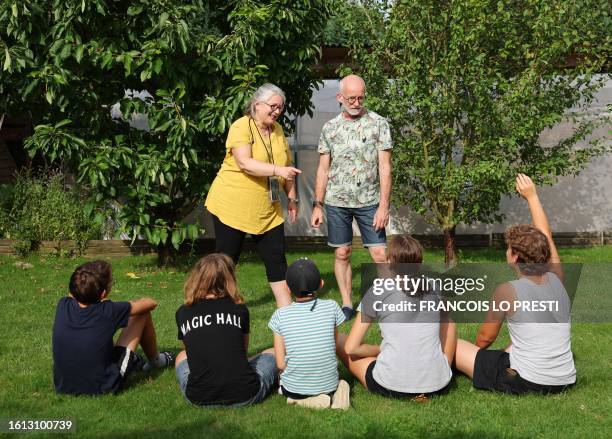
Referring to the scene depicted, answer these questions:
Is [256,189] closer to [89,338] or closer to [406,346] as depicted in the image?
[89,338]

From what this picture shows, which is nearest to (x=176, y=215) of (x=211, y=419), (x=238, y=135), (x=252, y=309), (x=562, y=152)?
(x=252, y=309)

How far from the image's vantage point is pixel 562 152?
9.05m

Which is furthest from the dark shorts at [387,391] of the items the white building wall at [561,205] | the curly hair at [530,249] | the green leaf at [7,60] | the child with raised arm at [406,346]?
the white building wall at [561,205]

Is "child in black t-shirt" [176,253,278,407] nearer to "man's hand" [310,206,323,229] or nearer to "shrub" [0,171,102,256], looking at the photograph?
"man's hand" [310,206,323,229]

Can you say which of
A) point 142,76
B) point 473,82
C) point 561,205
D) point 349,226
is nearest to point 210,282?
point 349,226

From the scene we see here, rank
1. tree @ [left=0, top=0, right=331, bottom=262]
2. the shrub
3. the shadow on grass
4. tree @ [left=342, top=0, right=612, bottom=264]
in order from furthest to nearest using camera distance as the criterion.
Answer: the shrub
tree @ [left=342, top=0, right=612, bottom=264]
tree @ [left=0, top=0, right=331, bottom=262]
the shadow on grass

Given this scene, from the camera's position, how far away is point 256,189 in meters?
5.78

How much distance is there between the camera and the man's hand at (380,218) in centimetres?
592

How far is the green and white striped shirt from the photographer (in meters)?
4.16

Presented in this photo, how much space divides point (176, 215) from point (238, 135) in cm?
374

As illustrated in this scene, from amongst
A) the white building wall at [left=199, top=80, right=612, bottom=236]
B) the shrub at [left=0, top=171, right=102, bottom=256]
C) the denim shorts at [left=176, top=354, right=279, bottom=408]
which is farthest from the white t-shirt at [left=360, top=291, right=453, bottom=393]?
the white building wall at [left=199, top=80, right=612, bottom=236]

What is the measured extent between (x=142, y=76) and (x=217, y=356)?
4173 millimetres

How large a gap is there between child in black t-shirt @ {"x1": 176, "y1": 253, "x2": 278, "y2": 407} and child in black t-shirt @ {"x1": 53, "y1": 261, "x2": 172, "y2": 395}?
1.37 feet

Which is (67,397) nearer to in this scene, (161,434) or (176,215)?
(161,434)
